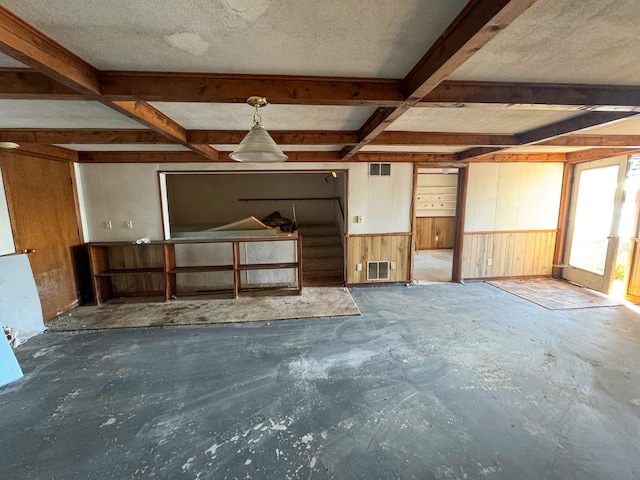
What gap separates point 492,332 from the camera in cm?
308

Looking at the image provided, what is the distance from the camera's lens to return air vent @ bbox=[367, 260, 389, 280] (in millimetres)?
4879

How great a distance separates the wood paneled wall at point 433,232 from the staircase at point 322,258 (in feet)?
10.4

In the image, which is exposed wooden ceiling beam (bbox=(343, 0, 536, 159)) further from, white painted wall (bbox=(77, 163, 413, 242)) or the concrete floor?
white painted wall (bbox=(77, 163, 413, 242))

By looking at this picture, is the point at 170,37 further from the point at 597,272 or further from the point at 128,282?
the point at 597,272

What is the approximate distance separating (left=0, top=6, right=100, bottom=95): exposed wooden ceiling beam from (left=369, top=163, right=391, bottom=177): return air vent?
375 cm

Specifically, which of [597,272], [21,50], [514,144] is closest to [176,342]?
[21,50]

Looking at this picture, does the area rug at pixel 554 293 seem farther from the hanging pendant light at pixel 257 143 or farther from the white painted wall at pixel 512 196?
the hanging pendant light at pixel 257 143

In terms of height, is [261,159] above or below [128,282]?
above

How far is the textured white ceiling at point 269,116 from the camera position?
7.52 feet

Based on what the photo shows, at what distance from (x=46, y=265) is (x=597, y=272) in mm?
8036

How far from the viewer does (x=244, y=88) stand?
1.77 metres

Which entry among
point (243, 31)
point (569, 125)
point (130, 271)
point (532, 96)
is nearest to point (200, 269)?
point (130, 271)

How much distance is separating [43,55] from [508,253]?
6258mm

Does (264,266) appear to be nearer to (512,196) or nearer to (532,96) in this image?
(532,96)
